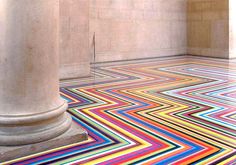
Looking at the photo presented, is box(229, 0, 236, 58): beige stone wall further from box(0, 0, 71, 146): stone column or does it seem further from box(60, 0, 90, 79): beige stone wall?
box(0, 0, 71, 146): stone column

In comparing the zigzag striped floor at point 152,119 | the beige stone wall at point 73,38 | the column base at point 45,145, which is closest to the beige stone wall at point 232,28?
the zigzag striped floor at point 152,119

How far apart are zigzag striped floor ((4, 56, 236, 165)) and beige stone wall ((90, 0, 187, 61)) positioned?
1884mm

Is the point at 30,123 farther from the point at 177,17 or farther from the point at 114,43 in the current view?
the point at 177,17

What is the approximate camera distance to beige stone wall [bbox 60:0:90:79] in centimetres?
512

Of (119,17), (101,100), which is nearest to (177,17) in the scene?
(119,17)

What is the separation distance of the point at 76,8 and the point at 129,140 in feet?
10.7

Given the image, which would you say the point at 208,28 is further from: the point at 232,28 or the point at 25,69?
the point at 25,69

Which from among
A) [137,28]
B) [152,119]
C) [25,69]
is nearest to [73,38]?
[152,119]

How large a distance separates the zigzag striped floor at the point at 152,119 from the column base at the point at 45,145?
50 mm

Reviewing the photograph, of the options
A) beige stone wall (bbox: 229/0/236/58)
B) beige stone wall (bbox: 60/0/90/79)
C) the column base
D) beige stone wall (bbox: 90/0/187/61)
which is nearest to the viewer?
the column base

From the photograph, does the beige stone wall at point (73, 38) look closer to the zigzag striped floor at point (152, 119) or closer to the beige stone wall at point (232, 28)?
the zigzag striped floor at point (152, 119)

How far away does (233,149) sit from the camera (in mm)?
2279

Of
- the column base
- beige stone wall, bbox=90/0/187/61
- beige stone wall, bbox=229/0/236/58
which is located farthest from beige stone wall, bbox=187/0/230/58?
the column base

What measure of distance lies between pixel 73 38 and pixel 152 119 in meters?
2.68
